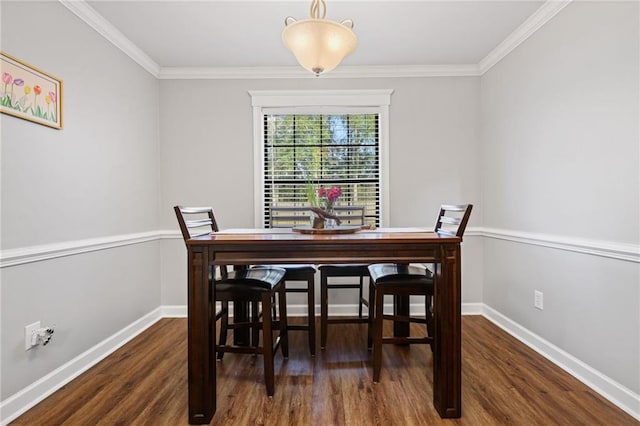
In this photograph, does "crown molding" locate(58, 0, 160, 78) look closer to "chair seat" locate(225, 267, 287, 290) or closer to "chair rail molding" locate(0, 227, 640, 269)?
"chair rail molding" locate(0, 227, 640, 269)

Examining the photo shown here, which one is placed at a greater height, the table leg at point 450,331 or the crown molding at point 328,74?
the crown molding at point 328,74

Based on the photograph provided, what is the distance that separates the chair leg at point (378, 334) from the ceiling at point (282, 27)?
1.99 metres

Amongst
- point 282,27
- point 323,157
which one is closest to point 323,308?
point 323,157

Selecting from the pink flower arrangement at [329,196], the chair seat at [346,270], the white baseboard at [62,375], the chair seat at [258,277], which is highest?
the pink flower arrangement at [329,196]

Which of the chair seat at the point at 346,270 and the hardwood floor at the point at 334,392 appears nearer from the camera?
the hardwood floor at the point at 334,392

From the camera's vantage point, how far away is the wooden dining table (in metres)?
1.67

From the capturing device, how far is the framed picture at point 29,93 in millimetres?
1747

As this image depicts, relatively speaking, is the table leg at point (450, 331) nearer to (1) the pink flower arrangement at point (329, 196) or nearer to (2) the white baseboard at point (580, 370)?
(1) the pink flower arrangement at point (329, 196)

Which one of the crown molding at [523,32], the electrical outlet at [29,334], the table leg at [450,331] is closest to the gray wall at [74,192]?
the electrical outlet at [29,334]

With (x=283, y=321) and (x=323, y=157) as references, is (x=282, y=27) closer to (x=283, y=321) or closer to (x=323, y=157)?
(x=323, y=157)

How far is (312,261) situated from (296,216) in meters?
1.62

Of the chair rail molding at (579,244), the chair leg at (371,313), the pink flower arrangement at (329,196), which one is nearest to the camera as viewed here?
the chair rail molding at (579,244)

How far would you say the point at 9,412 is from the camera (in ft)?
5.64

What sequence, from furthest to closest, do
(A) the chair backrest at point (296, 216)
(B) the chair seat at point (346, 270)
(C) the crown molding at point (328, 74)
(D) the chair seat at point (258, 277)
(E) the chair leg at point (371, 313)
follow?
(C) the crown molding at point (328, 74), (A) the chair backrest at point (296, 216), (B) the chair seat at point (346, 270), (E) the chair leg at point (371, 313), (D) the chair seat at point (258, 277)
